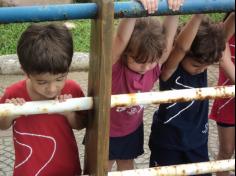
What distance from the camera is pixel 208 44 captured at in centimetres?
210

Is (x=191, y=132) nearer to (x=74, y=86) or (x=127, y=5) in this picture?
(x=74, y=86)

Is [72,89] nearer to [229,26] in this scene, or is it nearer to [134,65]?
[134,65]

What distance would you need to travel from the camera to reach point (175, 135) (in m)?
2.22

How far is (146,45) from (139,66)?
10 centimetres

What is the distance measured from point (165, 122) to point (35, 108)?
2.67 feet

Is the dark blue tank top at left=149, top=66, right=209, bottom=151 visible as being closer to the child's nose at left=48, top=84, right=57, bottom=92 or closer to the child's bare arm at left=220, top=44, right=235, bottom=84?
the child's bare arm at left=220, top=44, right=235, bottom=84

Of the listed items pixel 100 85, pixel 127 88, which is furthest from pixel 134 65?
pixel 100 85

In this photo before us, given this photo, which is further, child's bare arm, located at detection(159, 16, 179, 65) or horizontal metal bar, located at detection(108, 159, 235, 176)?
child's bare arm, located at detection(159, 16, 179, 65)

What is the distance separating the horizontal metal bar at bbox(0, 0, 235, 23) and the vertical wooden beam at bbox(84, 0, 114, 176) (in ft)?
0.13

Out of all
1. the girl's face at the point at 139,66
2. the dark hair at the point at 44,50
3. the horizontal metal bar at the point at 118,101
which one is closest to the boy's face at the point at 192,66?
the girl's face at the point at 139,66

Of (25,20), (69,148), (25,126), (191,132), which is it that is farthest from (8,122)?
(191,132)

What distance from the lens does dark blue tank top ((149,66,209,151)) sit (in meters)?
2.14

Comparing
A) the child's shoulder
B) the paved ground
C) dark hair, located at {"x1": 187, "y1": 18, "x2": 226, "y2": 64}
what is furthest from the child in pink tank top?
the paved ground

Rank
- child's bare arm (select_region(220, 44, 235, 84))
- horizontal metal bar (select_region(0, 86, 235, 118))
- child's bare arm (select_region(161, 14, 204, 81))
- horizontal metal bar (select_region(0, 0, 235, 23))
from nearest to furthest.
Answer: horizontal metal bar (select_region(0, 0, 235, 23)) → horizontal metal bar (select_region(0, 86, 235, 118)) → child's bare arm (select_region(161, 14, 204, 81)) → child's bare arm (select_region(220, 44, 235, 84))
